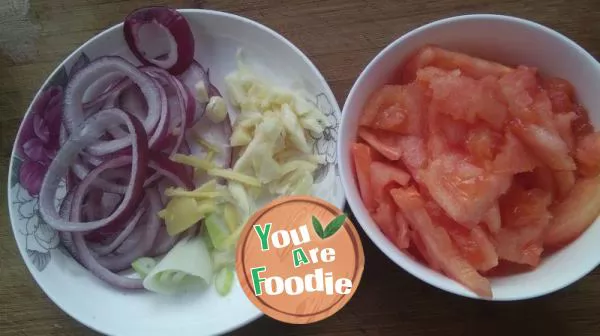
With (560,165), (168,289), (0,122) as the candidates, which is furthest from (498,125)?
(0,122)

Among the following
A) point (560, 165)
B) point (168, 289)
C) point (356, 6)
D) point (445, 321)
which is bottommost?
point (445, 321)

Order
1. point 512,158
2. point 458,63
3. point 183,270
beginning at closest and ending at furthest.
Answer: point 512,158, point 458,63, point 183,270

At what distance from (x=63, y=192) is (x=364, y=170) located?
68 cm

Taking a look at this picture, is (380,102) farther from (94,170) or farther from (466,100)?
(94,170)

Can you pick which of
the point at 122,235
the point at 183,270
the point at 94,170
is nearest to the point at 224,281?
the point at 183,270

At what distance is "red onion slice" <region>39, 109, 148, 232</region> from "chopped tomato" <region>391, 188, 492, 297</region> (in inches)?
20.5

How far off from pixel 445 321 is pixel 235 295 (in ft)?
1.42

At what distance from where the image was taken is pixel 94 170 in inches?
49.6

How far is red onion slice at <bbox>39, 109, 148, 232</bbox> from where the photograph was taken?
3.99ft

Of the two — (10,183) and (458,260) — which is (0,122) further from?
(458,260)

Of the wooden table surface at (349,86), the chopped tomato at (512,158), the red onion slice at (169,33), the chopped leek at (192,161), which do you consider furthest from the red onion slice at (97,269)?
the chopped tomato at (512,158)

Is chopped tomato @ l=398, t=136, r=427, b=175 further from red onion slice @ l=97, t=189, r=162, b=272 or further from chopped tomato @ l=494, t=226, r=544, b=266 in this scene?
red onion slice @ l=97, t=189, r=162, b=272

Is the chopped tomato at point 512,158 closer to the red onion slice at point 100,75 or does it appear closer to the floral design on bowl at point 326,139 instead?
the floral design on bowl at point 326,139

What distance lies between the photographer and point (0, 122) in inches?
56.3
